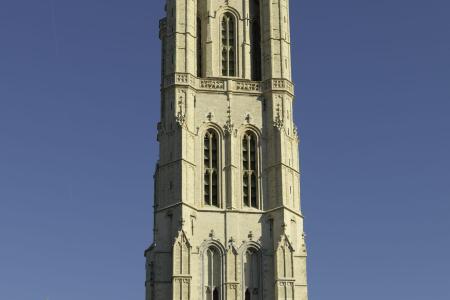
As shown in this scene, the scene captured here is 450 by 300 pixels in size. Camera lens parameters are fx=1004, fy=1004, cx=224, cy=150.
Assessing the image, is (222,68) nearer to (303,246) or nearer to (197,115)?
(197,115)

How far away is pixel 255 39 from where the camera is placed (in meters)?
71.1

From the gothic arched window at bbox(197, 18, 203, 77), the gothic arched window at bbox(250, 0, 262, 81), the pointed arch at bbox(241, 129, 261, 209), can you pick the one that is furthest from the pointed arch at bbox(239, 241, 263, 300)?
the gothic arched window at bbox(197, 18, 203, 77)

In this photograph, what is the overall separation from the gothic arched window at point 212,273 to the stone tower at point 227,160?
0.20 feet

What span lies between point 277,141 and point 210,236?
7.90 m

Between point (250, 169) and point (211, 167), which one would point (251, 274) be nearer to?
point (250, 169)

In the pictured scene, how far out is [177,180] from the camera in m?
63.4

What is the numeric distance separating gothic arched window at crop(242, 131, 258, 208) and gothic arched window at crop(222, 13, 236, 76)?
5.24 m

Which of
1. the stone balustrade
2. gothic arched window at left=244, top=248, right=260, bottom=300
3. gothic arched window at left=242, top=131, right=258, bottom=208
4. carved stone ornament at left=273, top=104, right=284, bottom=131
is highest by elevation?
the stone balustrade

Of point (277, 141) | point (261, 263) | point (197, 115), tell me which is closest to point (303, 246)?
point (261, 263)

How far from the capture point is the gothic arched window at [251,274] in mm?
61781

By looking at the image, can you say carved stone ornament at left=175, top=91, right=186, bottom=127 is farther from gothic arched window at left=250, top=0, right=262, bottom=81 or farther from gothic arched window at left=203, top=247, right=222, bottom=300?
gothic arched window at left=203, top=247, right=222, bottom=300

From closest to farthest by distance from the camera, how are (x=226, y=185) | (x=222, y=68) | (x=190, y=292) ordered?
(x=190, y=292)
(x=226, y=185)
(x=222, y=68)

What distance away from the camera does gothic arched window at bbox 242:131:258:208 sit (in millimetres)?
64938

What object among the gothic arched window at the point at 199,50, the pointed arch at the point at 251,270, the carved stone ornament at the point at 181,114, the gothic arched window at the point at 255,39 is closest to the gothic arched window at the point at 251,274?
the pointed arch at the point at 251,270
